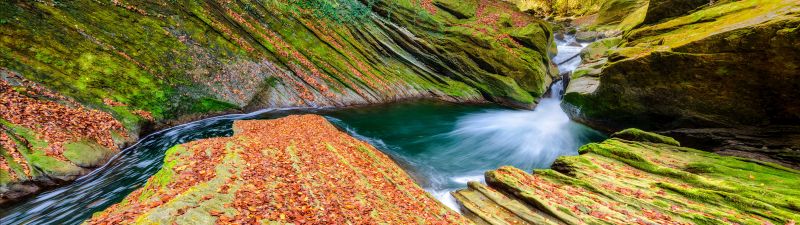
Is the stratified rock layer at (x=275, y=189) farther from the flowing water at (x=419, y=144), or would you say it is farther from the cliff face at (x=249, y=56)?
the cliff face at (x=249, y=56)

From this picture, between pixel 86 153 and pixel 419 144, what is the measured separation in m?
11.8

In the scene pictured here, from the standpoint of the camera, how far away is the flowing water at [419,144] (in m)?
8.54

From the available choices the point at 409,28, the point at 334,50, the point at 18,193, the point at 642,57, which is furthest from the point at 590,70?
the point at 18,193

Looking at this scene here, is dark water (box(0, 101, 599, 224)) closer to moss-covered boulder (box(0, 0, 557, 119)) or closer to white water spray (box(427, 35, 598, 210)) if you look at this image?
white water spray (box(427, 35, 598, 210))

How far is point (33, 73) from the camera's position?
11.4 metres

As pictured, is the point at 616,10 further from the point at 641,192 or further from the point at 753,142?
the point at 641,192

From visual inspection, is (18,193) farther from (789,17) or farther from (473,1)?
(473,1)

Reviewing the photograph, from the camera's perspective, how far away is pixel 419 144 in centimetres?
1673

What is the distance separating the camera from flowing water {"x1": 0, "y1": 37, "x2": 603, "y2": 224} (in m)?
8.54

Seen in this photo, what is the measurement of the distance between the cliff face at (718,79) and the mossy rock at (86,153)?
747 inches

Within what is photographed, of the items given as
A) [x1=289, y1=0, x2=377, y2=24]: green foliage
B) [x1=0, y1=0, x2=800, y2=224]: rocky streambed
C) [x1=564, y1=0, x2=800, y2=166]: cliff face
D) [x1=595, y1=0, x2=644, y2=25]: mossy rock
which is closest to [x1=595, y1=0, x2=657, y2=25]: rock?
[x1=595, y1=0, x2=644, y2=25]: mossy rock

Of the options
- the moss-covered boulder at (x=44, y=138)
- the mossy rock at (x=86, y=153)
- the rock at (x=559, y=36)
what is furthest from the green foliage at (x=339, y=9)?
the rock at (x=559, y=36)

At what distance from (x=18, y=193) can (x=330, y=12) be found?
18.6 m

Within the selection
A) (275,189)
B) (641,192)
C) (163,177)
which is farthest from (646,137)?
(163,177)
